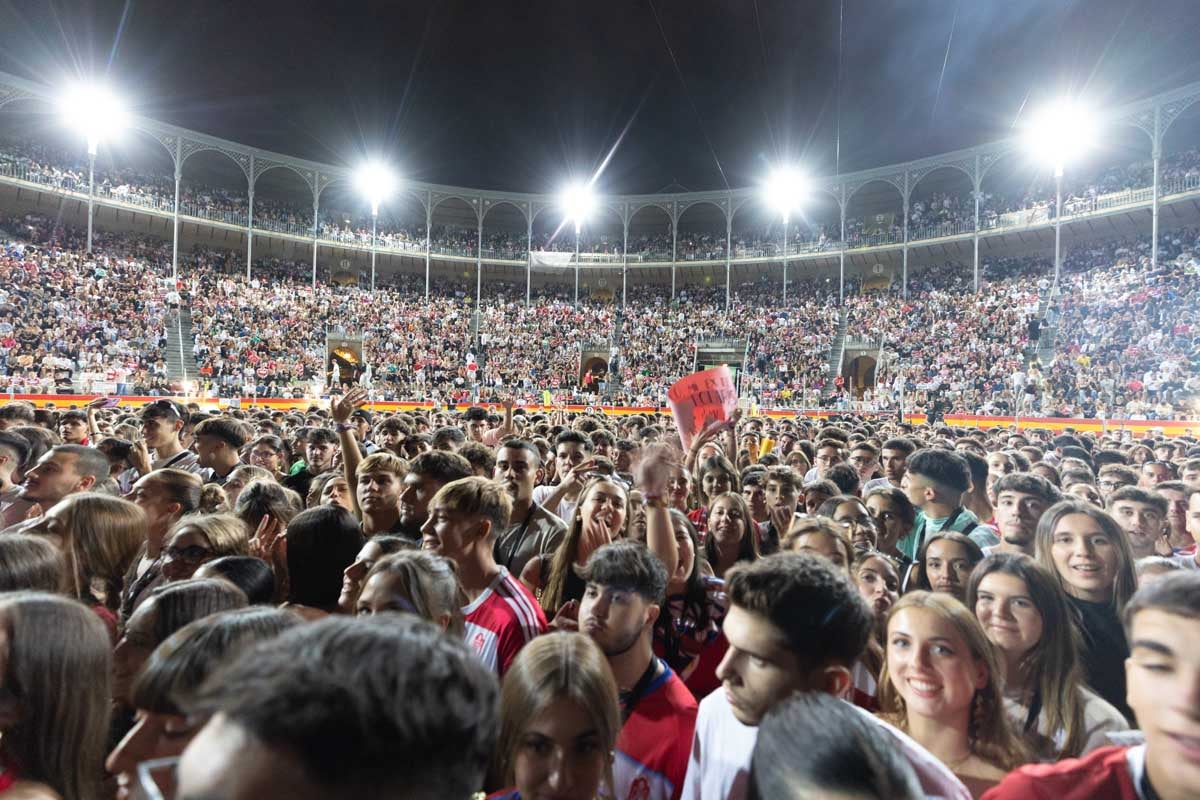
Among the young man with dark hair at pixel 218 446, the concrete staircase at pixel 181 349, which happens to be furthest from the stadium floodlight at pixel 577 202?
the young man with dark hair at pixel 218 446

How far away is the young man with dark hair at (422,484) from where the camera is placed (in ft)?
14.9

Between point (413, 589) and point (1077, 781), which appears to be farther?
point (413, 589)

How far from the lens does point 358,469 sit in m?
5.03

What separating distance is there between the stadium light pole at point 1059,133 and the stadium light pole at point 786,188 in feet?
38.4

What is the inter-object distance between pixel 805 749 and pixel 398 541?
2.50 metres

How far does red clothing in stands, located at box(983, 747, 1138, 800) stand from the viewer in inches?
62.6

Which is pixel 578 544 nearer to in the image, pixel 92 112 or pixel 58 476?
pixel 58 476

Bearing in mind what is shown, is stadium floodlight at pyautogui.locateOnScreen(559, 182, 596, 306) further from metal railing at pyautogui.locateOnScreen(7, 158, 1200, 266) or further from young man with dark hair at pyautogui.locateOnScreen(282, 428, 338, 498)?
young man with dark hair at pyautogui.locateOnScreen(282, 428, 338, 498)

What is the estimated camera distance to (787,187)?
39562mm

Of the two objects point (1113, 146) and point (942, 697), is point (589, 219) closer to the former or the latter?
point (1113, 146)

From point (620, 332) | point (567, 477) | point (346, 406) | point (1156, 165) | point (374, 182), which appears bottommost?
point (567, 477)

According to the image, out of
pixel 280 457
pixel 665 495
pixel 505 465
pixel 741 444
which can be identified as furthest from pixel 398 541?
pixel 741 444

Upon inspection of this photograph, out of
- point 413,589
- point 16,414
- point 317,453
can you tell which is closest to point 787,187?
point 317,453

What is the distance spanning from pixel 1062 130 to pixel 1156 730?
36.9 m
